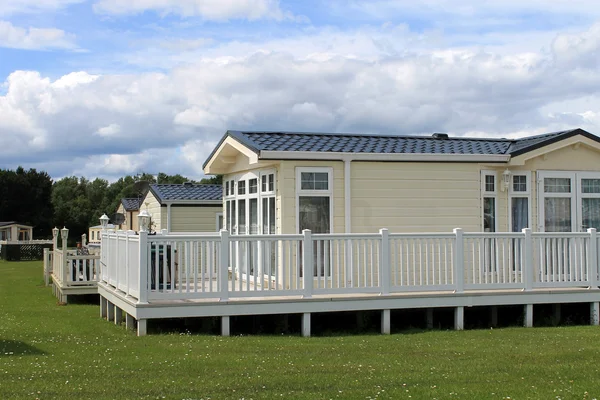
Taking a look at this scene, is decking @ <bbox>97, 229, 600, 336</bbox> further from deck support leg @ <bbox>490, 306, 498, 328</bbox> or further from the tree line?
the tree line

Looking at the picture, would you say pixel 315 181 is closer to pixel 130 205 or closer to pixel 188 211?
pixel 188 211

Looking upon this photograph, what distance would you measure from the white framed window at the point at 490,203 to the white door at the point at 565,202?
0.85 metres

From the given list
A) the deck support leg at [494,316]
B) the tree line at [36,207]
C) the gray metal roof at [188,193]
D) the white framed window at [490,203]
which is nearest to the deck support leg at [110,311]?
the deck support leg at [494,316]

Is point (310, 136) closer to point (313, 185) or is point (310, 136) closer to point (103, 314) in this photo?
point (313, 185)

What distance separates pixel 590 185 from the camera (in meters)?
14.2

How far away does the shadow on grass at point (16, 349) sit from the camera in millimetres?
9086

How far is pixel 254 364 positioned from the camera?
8289mm

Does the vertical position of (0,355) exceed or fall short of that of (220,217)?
it falls short

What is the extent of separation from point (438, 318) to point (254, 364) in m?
5.26

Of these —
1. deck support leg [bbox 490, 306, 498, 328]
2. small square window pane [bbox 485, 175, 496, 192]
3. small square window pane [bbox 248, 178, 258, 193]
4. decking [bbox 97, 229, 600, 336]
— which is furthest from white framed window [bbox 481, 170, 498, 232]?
small square window pane [bbox 248, 178, 258, 193]

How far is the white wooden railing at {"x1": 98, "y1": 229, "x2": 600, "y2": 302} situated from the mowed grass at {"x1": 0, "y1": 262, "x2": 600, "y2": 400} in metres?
0.73

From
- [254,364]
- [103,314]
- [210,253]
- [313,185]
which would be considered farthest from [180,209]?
[254,364]

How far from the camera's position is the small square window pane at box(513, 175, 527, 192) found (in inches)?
545

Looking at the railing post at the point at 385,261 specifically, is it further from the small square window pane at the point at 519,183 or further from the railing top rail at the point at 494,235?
the small square window pane at the point at 519,183
